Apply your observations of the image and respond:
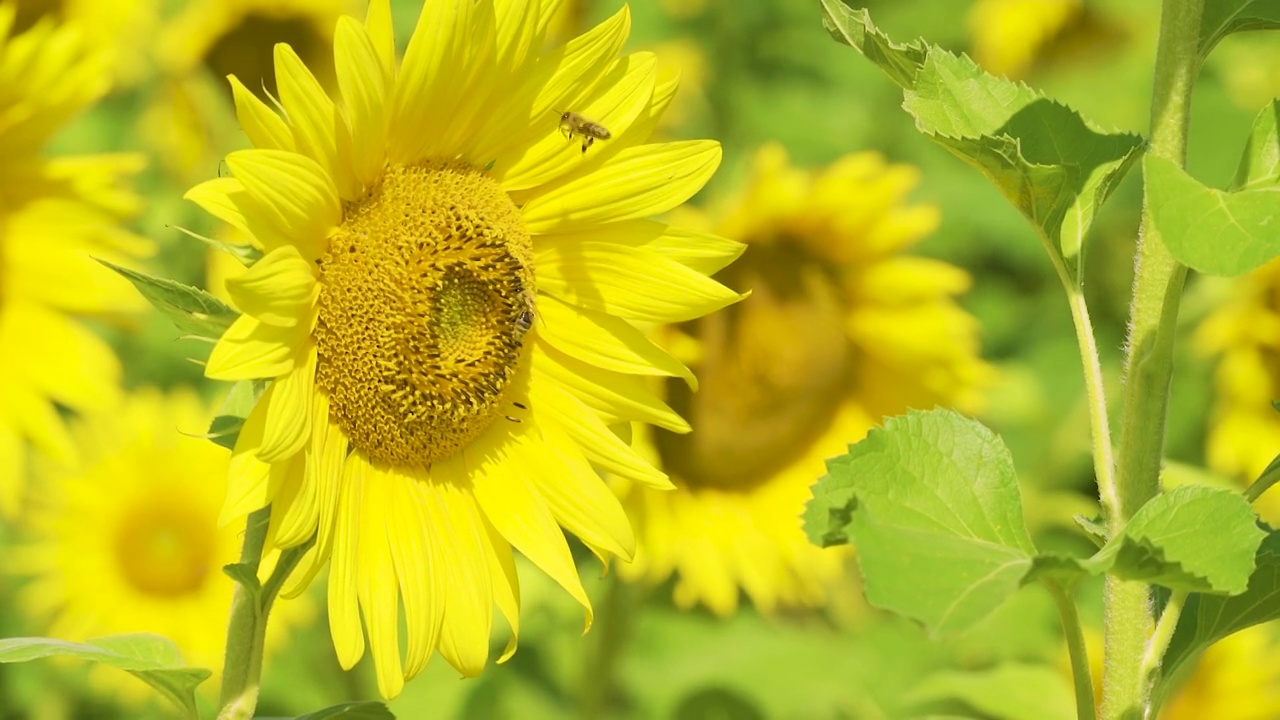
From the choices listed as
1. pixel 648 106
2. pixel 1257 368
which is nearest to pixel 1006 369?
pixel 1257 368

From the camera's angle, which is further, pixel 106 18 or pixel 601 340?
pixel 106 18

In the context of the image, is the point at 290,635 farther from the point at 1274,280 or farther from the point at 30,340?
the point at 1274,280

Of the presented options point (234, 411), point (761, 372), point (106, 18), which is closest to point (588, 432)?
point (234, 411)

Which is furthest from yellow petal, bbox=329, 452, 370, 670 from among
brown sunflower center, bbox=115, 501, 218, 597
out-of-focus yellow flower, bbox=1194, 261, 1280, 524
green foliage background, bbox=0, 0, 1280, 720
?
out-of-focus yellow flower, bbox=1194, 261, 1280, 524

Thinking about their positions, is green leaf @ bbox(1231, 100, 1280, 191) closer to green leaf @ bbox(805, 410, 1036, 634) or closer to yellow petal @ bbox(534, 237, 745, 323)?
green leaf @ bbox(805, 410, 1036, 634)

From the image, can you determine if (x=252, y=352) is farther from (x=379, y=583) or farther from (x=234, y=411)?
(x=379, y=583)

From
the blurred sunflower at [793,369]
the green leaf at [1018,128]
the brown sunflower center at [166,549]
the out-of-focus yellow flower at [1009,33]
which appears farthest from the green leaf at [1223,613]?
the out-of-focus yellow flower at [1009,33]
